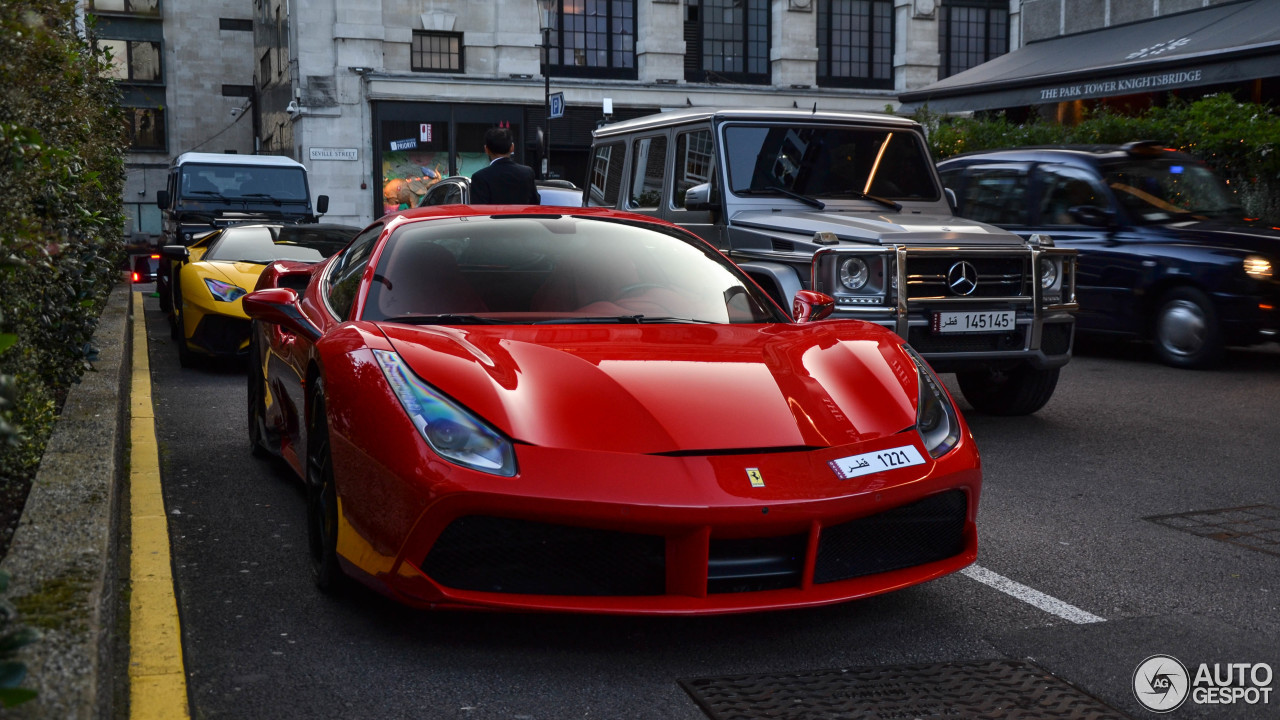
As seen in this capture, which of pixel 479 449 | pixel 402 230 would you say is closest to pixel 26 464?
pixel 402 230

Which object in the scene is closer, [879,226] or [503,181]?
[879,226]

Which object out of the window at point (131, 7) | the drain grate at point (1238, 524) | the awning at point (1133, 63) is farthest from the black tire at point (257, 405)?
the window at point (131, 7)

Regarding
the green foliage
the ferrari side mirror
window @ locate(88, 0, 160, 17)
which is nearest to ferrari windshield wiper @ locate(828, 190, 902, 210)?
the ferrari side mirror

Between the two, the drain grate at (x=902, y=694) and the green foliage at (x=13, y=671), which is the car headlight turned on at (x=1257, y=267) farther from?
the green foliage at (x=13, y=671)

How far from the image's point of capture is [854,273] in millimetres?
7070

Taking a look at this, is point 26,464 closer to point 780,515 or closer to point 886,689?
point 780,515

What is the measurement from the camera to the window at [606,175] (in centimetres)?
1001

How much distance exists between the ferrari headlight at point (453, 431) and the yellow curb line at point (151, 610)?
92 centimetres

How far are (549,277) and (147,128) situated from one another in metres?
48.2

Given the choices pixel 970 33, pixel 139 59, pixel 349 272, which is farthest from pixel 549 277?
pixel 139 59

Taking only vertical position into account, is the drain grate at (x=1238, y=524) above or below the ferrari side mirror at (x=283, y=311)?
below

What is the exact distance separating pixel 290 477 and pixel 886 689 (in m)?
3.58

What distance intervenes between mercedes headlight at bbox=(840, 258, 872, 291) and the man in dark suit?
3.22 m

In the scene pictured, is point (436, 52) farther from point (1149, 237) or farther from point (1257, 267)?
point (1257, 267)
